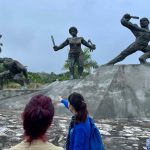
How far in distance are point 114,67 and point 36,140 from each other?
1171 centimetres

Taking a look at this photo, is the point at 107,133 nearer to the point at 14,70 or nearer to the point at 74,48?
the point at 74,48

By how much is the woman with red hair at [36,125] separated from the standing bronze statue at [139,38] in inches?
478

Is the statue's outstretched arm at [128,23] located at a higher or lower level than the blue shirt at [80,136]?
higher

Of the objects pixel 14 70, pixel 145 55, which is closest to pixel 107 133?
pixel 145 55

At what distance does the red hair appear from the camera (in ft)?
9.20

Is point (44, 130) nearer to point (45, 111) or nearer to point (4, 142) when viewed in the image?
point (45, 111)

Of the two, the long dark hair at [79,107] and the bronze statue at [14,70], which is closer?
the long dark hair at [79,107]

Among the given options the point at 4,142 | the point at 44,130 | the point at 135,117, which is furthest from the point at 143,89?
the point at 44,130

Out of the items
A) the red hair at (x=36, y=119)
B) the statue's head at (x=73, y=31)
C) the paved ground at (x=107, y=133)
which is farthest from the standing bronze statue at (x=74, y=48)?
the red hair at (x=36, y=119)

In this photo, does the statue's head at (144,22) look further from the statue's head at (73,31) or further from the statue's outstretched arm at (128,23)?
the statue's head at (73,31)

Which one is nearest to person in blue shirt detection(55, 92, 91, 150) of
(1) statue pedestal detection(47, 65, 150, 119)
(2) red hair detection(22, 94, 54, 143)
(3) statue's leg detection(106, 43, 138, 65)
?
(2) red hair detection(22, 94, 54, 143)

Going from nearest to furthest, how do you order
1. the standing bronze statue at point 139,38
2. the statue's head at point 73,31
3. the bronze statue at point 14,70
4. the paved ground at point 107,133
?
the paved ground at point 107,133, the standing bronze statue at point 139,38, the statue's head at point 73,31, the bronze statue at point 14,70

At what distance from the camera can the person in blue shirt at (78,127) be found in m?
4.54

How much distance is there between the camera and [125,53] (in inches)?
594
